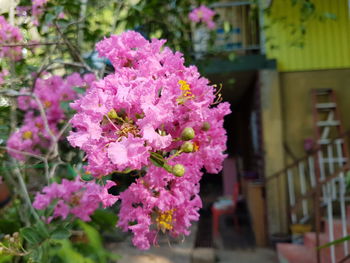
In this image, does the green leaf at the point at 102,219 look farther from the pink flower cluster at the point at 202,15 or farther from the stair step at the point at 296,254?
the stair step at the point at 296,254

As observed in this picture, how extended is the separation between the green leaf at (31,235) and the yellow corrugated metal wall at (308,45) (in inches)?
166

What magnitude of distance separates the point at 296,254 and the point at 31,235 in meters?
3.35

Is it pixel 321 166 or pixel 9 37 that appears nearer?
pixel 9 37

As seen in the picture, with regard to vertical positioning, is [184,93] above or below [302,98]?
above

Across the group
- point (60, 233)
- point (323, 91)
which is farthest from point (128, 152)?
point (323, 91)

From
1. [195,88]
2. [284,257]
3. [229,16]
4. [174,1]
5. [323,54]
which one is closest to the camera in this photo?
[195,88]

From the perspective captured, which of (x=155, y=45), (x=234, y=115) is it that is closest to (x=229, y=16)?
(x=234, y=115)

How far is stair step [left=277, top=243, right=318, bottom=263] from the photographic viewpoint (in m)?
3.92

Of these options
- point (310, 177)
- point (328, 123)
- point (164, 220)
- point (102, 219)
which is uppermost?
point (164, 220)

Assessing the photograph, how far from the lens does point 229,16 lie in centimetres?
691

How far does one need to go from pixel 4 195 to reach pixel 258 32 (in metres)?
4.26

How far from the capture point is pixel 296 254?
407 cm

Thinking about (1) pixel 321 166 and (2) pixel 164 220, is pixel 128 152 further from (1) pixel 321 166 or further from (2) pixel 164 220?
(1) pixel 321 166

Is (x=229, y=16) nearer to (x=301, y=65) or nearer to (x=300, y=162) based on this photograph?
(x=301, y=65)
